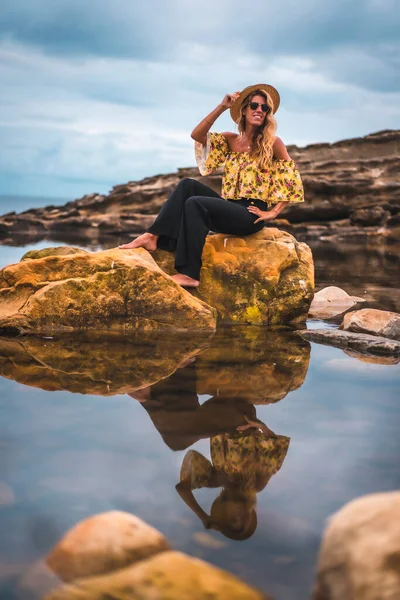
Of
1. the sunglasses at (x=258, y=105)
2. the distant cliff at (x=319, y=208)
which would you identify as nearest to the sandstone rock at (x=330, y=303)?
the sunglasses at (x=258, y=105)

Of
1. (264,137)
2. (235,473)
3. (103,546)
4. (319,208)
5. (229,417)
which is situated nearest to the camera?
(103,546)

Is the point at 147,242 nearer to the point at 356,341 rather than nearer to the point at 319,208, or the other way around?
the point at 356,341

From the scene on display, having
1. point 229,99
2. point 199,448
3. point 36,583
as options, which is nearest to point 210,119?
point 229,99

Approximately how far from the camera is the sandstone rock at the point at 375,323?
6.31 meters

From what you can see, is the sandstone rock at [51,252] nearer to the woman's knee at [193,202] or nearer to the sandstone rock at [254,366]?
the woman's knee at [193,202]

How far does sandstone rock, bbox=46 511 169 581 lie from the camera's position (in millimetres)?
2133

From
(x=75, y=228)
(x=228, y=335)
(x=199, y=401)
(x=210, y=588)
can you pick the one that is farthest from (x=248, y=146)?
(x=75, y=228)

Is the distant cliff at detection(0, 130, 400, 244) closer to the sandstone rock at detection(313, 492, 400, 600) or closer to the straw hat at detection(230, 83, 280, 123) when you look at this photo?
the straw hat at detection(230, 83, 280, 123)

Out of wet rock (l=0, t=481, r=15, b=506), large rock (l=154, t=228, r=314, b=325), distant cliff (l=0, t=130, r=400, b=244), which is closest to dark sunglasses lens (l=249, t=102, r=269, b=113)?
large rock (l=154, t=228, r=314, b=325)

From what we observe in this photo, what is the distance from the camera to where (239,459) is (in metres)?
3.12

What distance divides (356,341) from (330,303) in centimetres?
288

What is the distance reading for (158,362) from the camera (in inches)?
196

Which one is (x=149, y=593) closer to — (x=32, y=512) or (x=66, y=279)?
(x=32, y=512)

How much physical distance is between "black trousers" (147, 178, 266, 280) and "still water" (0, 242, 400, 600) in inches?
63.8
